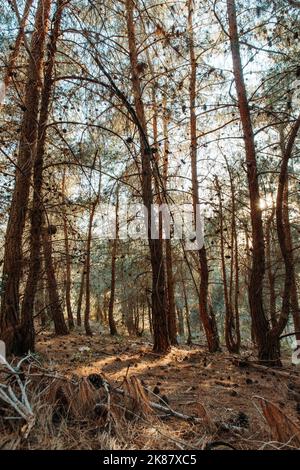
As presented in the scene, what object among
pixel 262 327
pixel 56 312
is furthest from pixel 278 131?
pixel 56 312

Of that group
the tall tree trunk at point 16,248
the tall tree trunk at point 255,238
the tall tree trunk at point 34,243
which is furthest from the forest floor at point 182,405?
the tall tree trunk at point 16,248

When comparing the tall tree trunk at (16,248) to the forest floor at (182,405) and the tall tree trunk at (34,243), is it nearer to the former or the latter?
the tall tree trunk at (34,243)

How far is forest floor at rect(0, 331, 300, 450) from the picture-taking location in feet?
5.69

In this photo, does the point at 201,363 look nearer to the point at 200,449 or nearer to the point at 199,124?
the point at 200,449

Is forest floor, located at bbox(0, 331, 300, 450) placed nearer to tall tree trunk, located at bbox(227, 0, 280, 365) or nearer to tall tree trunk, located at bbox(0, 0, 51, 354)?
tall tree trunk, located at bbox(227, 0, 280, 365)

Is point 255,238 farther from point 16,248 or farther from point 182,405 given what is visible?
point 16,248

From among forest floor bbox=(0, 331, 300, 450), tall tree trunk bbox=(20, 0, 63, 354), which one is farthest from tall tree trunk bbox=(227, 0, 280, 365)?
tall tree trunk bbox=(20, 0, 63, 354)

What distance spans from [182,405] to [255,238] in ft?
10.1

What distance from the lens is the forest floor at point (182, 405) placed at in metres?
1.73

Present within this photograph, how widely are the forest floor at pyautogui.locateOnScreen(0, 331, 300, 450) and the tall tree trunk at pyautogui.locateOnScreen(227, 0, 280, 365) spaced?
0.44 metres

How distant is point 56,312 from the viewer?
357 inches

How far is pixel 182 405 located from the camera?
270 centimetres

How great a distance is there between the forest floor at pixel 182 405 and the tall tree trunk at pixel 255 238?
443mm
